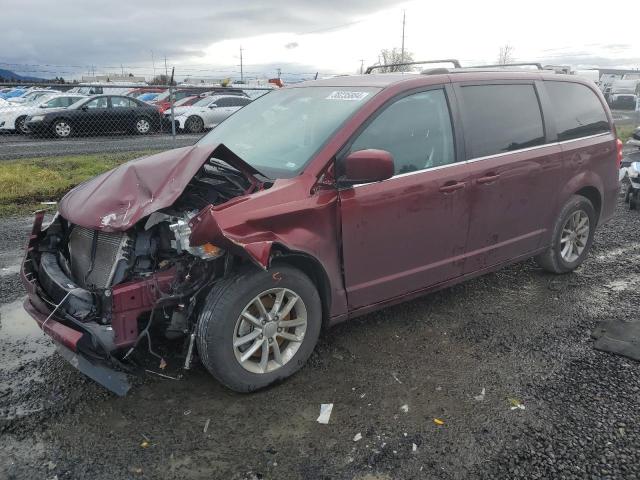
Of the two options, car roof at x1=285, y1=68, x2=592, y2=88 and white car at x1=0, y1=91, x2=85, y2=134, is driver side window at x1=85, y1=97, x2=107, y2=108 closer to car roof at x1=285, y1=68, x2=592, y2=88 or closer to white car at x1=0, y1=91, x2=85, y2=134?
white car at x1=0, y1=91, x2=85, y2=134

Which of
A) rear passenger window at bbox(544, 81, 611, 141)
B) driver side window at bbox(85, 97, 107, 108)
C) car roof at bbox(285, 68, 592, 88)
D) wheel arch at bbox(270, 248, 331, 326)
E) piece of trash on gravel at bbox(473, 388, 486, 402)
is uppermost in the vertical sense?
car roof at bbox(285, 68, 592, 88)

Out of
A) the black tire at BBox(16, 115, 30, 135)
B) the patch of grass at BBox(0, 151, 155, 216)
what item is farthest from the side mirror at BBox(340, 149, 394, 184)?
the black tire at BBox(16, 115, 30, 135)

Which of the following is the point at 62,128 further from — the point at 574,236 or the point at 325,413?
the point at 325,413

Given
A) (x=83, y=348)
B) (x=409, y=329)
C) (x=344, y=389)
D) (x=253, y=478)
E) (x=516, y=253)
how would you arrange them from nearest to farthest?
(x=253, y=478) < (x=83, y=348) < (x=344, y=389) < (x=409, y=329) < (x=516, y=253)

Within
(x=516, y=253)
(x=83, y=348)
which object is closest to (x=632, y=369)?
(x=516, y=253)

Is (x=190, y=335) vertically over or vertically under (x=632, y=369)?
over

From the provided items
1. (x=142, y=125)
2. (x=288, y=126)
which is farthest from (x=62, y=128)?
(x=288, y=126)

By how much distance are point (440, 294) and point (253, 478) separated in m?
2.64

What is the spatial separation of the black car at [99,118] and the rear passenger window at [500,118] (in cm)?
1580

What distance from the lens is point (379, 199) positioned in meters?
3.47

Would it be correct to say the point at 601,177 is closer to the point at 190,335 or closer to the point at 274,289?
the point at 274,289

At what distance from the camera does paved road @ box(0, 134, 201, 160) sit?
1332cm

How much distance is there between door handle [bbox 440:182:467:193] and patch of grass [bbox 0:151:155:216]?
6.12m

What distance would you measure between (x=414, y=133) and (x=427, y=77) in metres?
0.46
